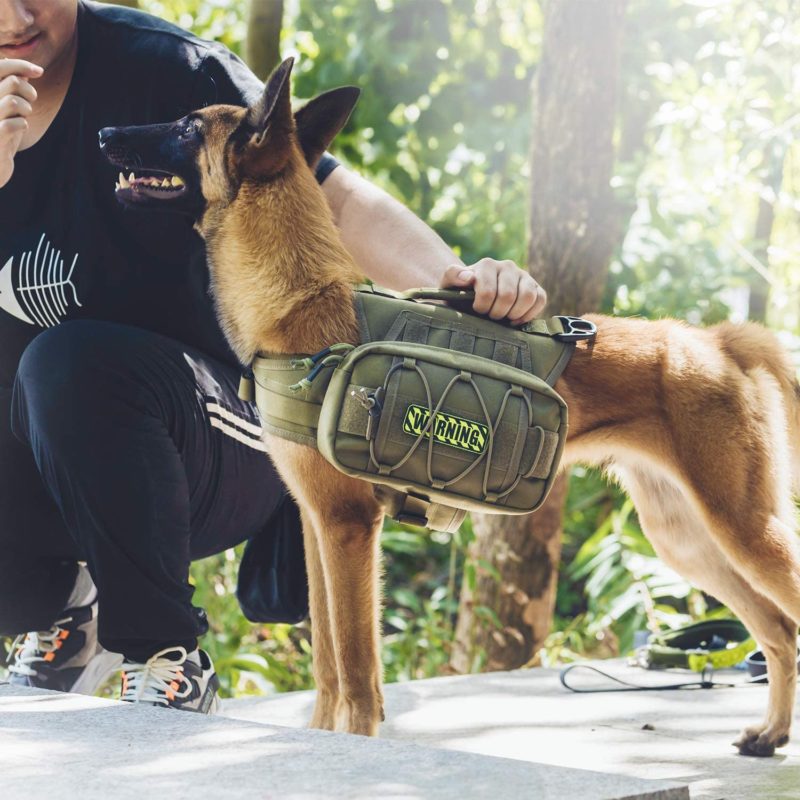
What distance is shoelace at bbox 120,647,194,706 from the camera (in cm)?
238

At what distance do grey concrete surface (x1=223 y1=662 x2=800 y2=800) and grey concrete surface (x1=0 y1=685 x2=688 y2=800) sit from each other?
415 mm

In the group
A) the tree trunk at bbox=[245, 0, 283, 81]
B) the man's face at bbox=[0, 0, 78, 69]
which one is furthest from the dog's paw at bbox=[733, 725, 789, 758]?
the tree trunk at bbox=[245, 0, 283, 81]

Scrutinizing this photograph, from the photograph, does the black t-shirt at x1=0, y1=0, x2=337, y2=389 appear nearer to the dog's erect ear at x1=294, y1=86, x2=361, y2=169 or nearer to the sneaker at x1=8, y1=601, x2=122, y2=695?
the dog's erect ear at x1=294, y1=86, x2=361, y2=169

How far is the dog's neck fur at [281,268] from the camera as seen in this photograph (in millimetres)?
2420

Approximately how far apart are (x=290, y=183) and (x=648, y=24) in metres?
4.34

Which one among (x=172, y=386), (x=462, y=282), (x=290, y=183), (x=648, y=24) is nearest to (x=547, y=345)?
(x=462, y=282)

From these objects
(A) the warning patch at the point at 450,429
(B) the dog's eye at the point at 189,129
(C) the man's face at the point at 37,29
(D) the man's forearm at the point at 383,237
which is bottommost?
(A) the warning patch at the point at 450,429

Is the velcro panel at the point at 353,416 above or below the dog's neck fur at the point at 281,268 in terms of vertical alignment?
below

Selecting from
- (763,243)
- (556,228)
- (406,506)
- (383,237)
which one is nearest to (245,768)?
(406,506)

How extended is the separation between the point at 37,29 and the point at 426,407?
1390mm

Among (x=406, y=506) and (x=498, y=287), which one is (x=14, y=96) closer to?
(x=498, y=287)

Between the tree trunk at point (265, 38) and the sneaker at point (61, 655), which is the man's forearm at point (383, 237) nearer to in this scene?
the sneaker at point (61, 655)

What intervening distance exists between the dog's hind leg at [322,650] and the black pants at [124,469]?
0.95 feet

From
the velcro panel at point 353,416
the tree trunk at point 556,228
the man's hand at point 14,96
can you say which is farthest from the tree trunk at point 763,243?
the man's hand at point 14,96
